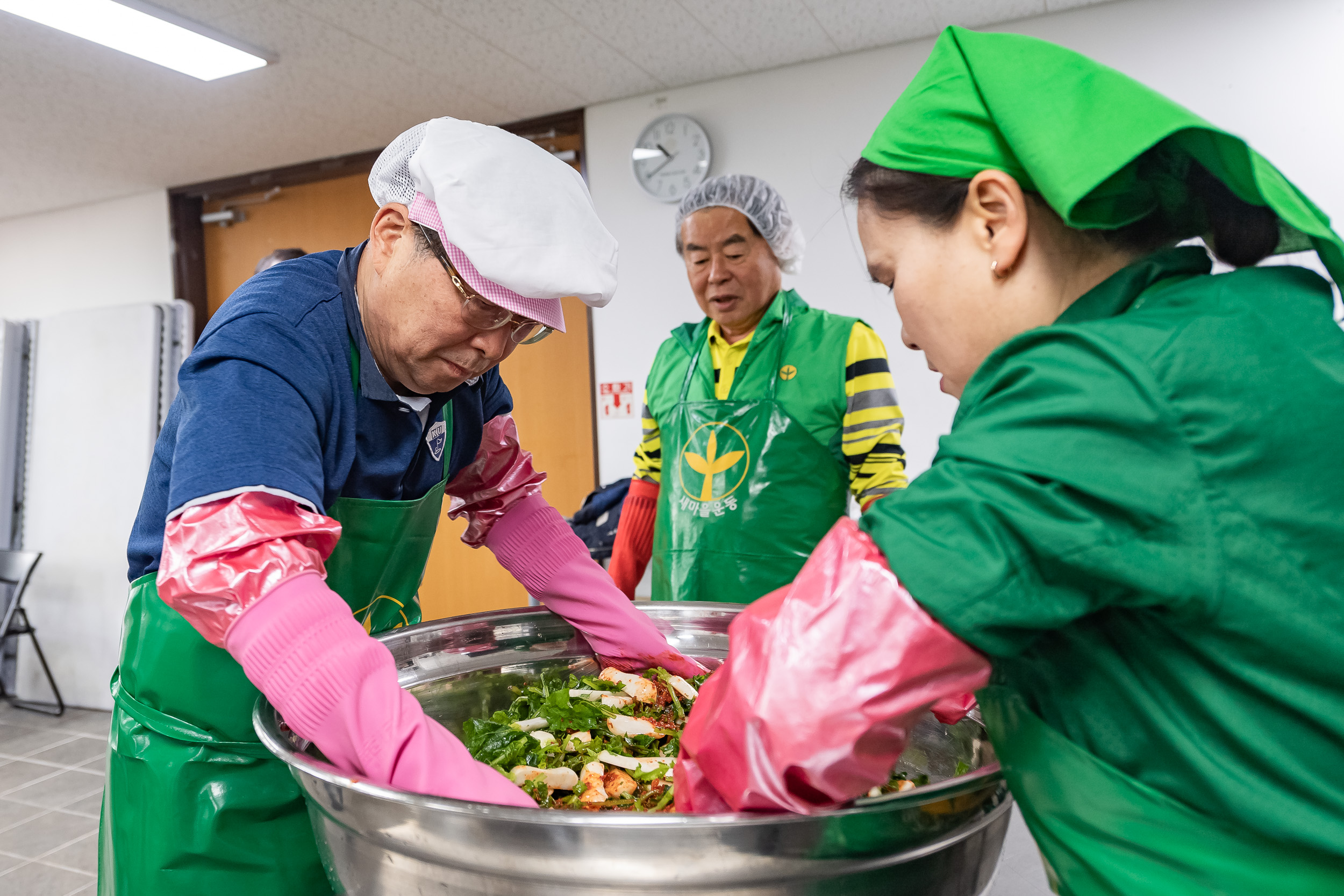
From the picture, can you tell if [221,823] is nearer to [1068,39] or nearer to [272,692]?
[272,692]

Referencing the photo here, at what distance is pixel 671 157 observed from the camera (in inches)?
152

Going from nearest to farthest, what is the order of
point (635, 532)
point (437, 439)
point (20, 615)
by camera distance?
point (437, 439) < point (635, 532) < point (20, 615)

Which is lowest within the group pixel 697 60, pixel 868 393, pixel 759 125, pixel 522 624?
pixel 522 624

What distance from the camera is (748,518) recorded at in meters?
2.19

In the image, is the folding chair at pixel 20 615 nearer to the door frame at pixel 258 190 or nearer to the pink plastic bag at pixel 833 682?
the door frame at pixel 258 190

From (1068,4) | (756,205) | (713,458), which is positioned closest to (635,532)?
(713,458)

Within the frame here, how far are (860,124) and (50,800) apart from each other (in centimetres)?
451

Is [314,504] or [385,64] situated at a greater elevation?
[385,64]

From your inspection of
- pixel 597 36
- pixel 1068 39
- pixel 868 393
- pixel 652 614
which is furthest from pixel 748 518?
pixel 1068 39

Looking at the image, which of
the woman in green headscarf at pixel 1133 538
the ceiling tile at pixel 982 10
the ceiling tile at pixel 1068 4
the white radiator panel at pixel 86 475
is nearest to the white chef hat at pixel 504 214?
the woman in green headscarf at pixel 1133 538

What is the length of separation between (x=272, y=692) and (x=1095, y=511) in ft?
2.50

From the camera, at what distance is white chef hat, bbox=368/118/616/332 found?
1.01 meters

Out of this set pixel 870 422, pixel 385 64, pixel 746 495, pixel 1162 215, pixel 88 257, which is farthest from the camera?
pixel 88 257

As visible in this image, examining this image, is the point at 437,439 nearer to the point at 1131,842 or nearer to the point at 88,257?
the point at 1131,842
